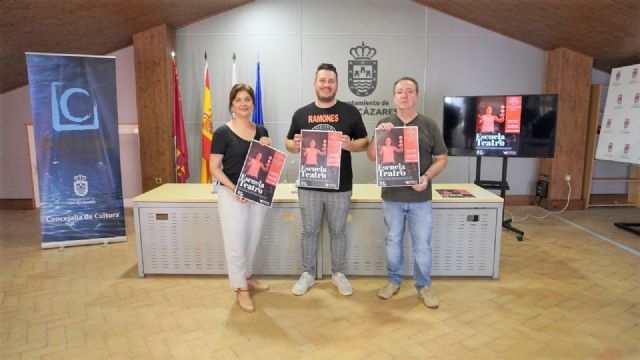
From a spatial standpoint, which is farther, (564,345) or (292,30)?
(292,30)

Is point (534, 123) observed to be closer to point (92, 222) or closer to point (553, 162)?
point (553, 162)

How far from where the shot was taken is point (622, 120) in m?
4.95

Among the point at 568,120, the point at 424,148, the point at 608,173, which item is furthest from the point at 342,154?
the point at 608,173

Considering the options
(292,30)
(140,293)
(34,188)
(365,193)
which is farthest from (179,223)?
(34,188)

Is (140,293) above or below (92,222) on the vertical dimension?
below

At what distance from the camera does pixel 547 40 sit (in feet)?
17.3

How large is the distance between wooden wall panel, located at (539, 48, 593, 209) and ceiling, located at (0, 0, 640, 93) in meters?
0.18

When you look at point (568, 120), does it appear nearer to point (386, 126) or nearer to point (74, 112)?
point (386, 126)

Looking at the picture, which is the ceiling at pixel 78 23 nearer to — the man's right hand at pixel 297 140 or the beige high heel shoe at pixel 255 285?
the man's right hand at pixel 297 140

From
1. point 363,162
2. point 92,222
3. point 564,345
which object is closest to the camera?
point 564,345

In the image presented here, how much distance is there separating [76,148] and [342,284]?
2.90 m

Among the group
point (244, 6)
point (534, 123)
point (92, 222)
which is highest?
point (244, 6)

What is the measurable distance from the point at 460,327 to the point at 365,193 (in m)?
1.25

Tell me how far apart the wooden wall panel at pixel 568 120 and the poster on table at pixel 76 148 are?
17.3 feet
